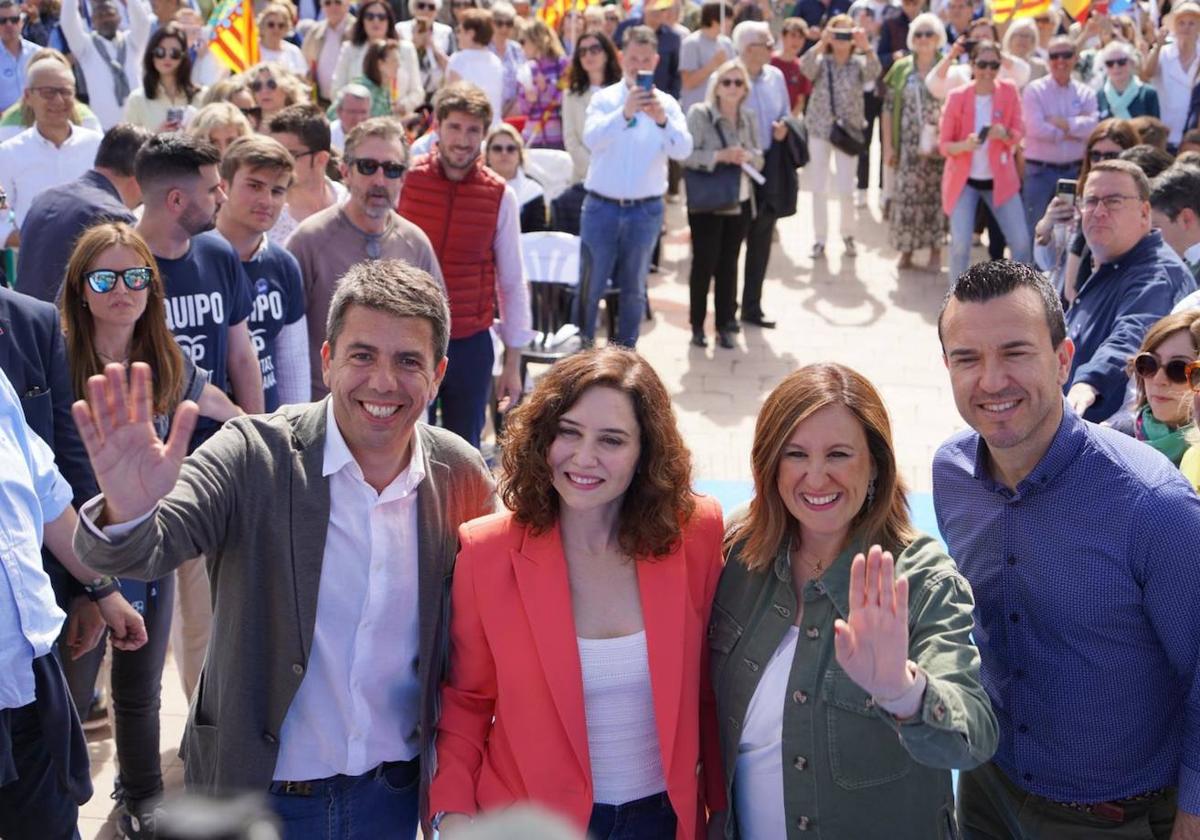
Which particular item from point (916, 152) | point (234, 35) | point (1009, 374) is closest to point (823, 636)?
point (1009, 374)

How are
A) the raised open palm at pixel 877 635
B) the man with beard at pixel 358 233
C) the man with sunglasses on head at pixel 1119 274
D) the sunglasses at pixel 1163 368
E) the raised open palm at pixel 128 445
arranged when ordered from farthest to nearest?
the man with beard at pixel 358 233, the man with sunglasses on head at pixel 1119 274, the sunglasses at pixel 1163 368, the raised open palm at pixel 128 445, the raised open palm at pixel 877 635

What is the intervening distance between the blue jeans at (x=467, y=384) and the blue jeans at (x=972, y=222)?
5.19m

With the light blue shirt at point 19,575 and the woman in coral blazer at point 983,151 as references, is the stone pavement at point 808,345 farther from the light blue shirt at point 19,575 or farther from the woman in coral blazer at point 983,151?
the light blue shirt at point 19,575

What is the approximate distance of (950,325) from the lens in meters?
3.03

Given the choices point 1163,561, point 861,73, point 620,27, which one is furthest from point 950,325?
point 620,27

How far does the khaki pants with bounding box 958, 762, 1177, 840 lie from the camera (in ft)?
9.45

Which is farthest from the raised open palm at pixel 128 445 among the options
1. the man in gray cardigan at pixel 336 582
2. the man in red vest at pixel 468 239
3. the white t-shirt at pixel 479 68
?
the white t-shirt at pixel 479 68

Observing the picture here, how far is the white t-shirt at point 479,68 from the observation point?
36.9 ft

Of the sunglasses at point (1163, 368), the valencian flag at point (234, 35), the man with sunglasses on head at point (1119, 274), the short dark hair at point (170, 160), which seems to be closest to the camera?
the sunglasses at point (1163, 368)

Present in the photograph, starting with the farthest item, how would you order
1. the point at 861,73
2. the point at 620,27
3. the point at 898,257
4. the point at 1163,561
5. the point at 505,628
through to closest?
the point at 620,27, the point at 898,257, the point at 861,73, the point at 505,628, the point at 1163,561

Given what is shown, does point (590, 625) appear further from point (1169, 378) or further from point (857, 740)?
point (1169, 378)

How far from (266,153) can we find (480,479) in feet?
8.74

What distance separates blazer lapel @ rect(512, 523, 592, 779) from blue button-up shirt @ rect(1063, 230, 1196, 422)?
8.73 feet

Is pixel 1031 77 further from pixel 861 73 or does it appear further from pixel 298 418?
pixel 298 418
